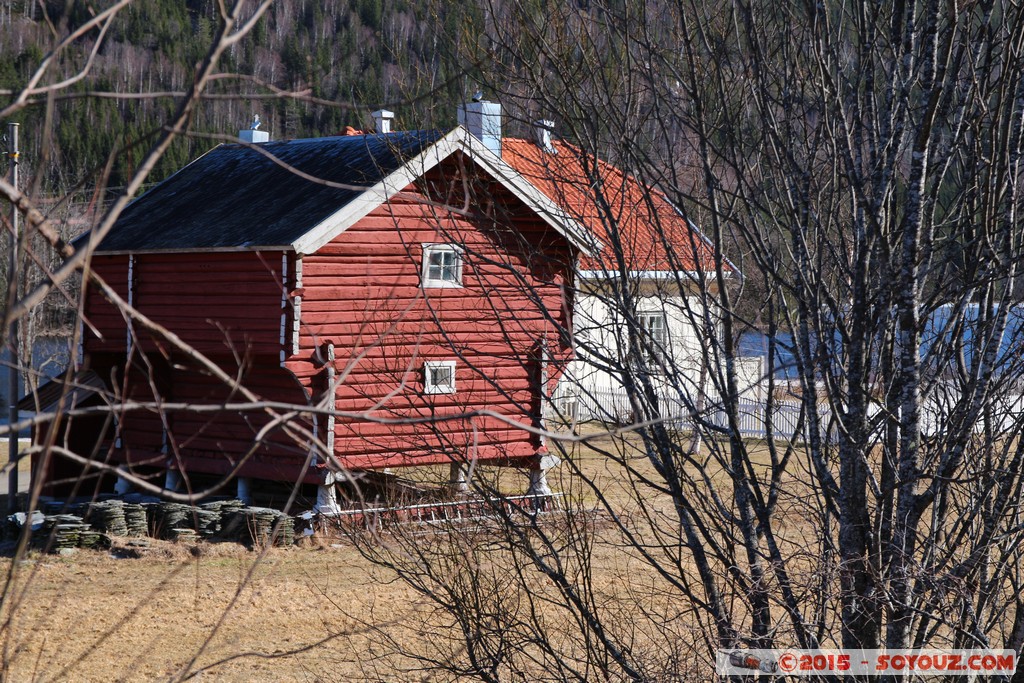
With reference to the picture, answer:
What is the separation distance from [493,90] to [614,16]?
0.86 meters

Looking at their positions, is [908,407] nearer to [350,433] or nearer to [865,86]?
[865,86]

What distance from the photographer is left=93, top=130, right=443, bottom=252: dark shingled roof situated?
1498 centimetres

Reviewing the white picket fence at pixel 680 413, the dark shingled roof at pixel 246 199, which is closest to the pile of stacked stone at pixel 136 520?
the dark shingled roof at pixel 246 199

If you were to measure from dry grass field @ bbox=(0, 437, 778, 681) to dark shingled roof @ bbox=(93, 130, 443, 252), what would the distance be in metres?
4.54

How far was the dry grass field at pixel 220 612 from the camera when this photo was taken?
9.90 meters

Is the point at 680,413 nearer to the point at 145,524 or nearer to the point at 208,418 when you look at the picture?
the point at 208,418

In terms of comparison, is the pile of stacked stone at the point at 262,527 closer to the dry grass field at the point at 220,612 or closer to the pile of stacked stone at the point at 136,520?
the dry grass field at the point at 220,612

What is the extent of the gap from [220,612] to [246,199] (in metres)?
7.57

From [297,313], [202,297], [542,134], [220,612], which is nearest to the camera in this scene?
[542,134]

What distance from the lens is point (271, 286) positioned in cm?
1506

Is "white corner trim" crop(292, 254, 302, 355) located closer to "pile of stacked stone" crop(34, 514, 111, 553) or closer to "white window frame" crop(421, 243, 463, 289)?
"white window frame" crop(421, 243, 463, 289)

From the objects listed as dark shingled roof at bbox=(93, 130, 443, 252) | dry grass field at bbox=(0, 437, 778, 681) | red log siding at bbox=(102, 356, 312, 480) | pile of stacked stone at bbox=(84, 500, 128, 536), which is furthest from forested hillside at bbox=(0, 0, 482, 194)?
pile of stacked stone at bbox=(84, 500, 128, 536)

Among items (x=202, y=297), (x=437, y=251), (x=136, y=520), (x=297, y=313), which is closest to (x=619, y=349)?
(x=437, y=251)

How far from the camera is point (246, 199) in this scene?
17.0 meters
